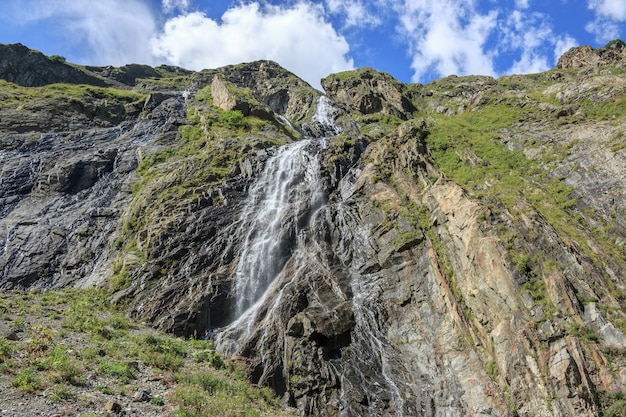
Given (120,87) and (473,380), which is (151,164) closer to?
(473,380)

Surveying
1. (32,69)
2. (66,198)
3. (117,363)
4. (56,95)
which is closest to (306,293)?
(117,363)

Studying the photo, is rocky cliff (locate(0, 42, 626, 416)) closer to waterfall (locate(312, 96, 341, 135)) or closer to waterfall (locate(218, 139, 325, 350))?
waterfall (locate(218, 139, 325, 350))

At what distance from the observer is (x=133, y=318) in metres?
24.8

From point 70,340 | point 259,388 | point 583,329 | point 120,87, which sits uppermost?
point 120,87

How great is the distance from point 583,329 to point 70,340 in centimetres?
2185

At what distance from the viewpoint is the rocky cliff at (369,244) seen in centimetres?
1722

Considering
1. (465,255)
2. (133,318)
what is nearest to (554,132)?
(465,255)

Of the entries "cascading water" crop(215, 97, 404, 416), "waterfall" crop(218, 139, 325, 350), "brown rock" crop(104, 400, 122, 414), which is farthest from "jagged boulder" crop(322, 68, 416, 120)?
"brown rock" crop(104, 400, 122, 414)

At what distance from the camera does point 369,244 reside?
2677cm

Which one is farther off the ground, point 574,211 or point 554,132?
point 554,132

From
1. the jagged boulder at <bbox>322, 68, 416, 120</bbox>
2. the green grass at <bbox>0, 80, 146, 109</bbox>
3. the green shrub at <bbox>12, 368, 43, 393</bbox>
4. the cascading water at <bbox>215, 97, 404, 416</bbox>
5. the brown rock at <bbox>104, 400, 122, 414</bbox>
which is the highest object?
the jagged boulder at <bbox>322, 68, 416, 120</bbox>

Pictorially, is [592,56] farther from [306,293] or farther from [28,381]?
[28,381]

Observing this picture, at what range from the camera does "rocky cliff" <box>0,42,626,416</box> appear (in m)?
17.2

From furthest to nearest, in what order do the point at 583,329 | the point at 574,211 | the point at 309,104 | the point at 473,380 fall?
1. the point at 309,104
2. the point at 574,211
3. the point at 473,380
4. the point at 583,329
